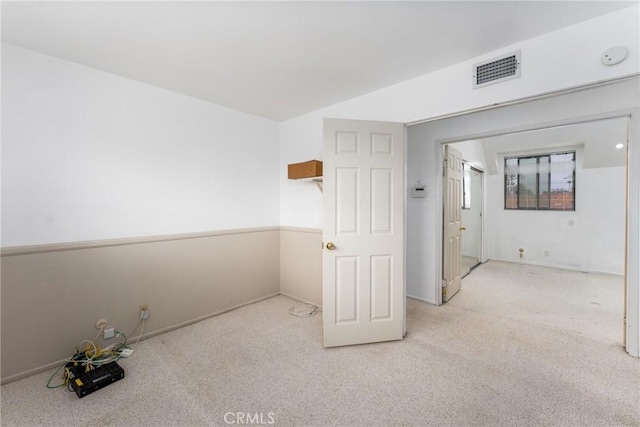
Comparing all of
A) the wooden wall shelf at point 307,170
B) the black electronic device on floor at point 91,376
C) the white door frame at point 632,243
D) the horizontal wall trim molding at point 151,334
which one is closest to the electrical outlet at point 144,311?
the horizontal wall trim molding at point 151,334

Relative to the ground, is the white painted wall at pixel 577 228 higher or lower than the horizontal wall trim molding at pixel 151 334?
higher

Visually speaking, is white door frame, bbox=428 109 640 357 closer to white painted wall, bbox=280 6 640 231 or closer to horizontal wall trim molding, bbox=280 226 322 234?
white painted wall, bbox=280 6 640 231

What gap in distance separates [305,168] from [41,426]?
2768 mm

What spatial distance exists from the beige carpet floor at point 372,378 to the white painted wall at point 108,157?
118cm

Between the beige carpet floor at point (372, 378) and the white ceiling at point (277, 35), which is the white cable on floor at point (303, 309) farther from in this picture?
the white ceiling at point (277, 35)

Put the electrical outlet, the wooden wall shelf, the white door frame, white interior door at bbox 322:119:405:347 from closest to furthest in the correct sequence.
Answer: the white door frame, white interior door at bbox 322:119:405:347, the electrical outlet, the wooden wall shelf

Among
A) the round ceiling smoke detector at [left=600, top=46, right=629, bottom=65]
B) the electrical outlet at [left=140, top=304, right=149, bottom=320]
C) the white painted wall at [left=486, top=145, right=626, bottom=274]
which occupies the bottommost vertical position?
the electrical outlet at [left=140, top=304, right=149, bottom=320]

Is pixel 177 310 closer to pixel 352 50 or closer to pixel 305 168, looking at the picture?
pixel 305 168

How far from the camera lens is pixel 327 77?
8.33ft

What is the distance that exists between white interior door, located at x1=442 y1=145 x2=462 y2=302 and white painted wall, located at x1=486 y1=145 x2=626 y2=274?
2.91 meters

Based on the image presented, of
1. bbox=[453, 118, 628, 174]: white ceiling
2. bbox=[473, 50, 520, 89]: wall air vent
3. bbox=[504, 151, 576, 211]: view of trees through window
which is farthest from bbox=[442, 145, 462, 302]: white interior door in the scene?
bbox=[504, 151, 576, 211]: view of trees through window

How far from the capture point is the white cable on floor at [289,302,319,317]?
322 centimetres

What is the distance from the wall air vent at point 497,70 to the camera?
6.62 ft
